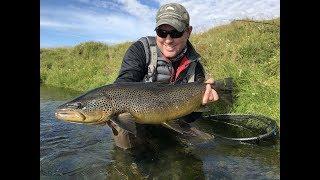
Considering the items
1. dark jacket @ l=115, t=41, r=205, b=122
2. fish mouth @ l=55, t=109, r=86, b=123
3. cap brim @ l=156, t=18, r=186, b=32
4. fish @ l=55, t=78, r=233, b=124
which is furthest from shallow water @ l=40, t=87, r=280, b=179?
cap brim @ l=156, t=18, r=186, b=32

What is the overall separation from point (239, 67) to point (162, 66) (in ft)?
11.5

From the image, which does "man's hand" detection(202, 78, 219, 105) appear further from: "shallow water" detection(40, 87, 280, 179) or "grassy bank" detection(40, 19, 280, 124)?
"grassy bank" detection(40, 19, 280, 124)

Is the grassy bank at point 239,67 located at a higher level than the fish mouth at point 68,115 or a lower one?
higher

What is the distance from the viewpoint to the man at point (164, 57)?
5344 millimetres

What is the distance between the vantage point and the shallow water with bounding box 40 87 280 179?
4.85m

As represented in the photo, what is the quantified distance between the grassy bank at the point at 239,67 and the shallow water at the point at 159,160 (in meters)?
1.52

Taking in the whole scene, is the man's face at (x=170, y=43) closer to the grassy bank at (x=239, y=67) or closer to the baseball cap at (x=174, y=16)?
the baseball cap at (x=174, y=16)

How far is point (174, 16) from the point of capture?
534cm

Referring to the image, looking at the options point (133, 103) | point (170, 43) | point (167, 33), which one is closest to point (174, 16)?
point (167, 33)

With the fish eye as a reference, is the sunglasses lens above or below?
above

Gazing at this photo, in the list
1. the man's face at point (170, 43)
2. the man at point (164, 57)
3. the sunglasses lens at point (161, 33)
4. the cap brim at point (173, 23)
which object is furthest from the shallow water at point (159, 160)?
the cap brim at point (173, 23)

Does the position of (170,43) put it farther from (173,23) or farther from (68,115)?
(68,115)

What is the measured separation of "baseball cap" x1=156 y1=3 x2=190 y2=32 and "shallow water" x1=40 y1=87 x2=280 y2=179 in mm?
1850
